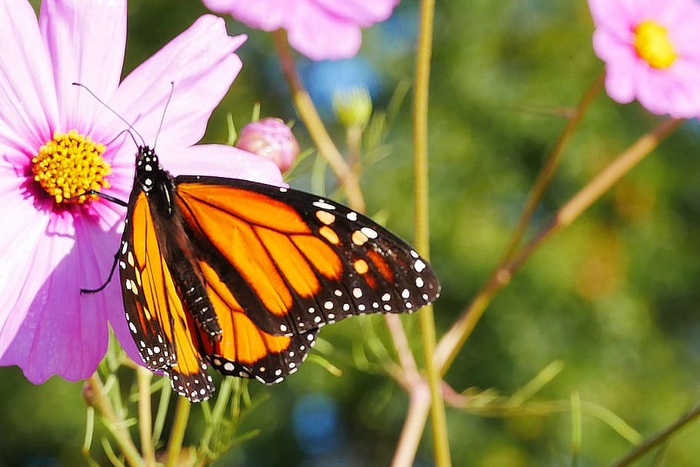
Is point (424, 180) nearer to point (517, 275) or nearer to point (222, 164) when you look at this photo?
point (222, 164)

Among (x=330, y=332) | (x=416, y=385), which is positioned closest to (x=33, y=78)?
(x=416, y=385)

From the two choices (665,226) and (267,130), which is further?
(665,226)

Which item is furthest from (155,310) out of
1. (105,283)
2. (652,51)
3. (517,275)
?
(517,275)

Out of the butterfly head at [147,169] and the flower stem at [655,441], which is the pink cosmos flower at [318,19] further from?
the flower stem at [655,441]

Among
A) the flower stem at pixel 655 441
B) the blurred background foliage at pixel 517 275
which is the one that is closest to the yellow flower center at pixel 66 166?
the flower stem at pixel 655 441

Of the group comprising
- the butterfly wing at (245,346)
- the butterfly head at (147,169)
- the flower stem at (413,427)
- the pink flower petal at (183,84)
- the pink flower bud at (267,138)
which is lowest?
the flower stem at (413,427)

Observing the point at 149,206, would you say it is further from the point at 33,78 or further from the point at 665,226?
the point at 665,226
